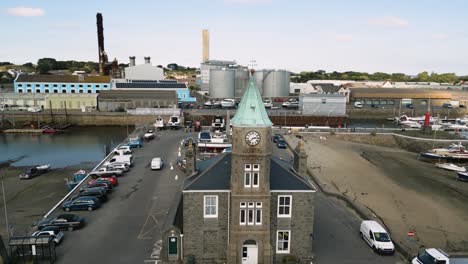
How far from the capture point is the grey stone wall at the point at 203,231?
64.5ft

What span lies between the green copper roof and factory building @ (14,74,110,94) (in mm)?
76988

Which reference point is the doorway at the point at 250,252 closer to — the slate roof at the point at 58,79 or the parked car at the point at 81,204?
the parked car at the point at 81,204

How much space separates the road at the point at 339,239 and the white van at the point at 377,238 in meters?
0.32

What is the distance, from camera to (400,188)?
3609 centimetres

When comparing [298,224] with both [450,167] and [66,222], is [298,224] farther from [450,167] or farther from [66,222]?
[450,167]

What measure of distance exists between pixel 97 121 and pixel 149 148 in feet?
109

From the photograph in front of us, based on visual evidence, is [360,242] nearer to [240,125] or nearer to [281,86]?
[240,125]

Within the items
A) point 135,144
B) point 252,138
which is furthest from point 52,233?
point 135,144

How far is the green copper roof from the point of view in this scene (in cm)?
1842

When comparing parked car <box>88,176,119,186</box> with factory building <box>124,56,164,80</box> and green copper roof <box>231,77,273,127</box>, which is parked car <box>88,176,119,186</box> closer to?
green copper roof <box>231,77,273,127</box>

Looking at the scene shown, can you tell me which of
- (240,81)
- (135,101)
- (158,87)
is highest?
(240,81)

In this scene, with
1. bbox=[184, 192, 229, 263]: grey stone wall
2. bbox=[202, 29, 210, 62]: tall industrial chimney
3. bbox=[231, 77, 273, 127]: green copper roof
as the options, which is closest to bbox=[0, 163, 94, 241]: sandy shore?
bbox=[184, 192, 229, 263]: grey stone wall

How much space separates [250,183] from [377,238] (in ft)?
27.9

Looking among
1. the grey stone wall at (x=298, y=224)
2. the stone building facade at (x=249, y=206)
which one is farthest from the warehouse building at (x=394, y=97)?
the stone building facade at (x=249, y=206)
